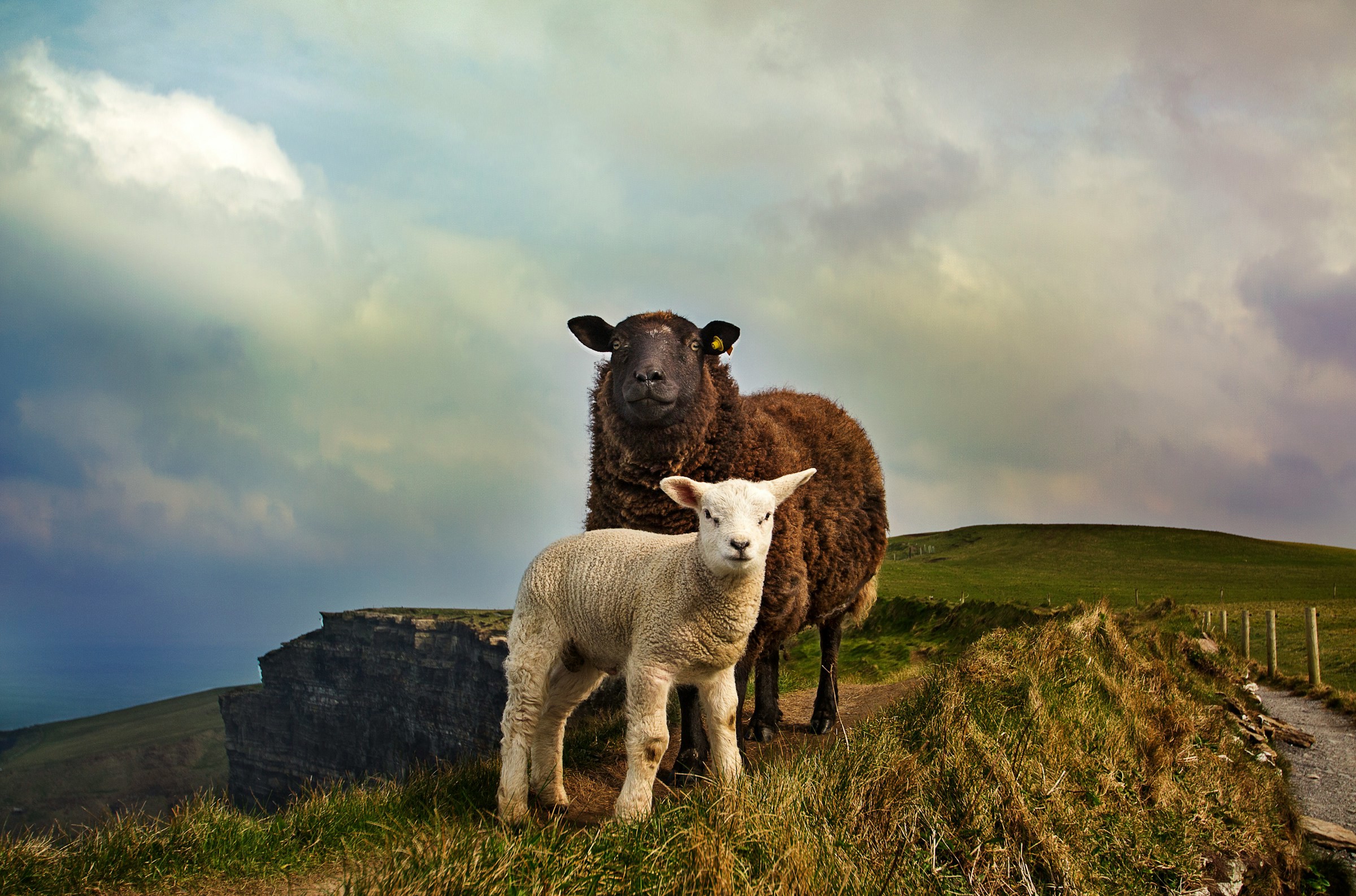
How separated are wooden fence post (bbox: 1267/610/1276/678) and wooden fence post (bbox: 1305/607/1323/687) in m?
1.10

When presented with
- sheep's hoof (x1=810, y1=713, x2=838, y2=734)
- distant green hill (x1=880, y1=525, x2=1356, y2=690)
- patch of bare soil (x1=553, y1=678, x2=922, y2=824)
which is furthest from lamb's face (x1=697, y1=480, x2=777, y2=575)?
distant green hill (x1=880, y1=525, x2=1356, y2=690)

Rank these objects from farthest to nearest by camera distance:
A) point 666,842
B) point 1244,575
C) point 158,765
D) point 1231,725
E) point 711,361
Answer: point 158,765 < point 1244,575 < point 1231,725 < point 711,361 < point 666,842

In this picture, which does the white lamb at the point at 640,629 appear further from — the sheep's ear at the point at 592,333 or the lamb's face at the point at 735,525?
the sheep's ear at the point at 592,333

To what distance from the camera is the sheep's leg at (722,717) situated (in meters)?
5.16

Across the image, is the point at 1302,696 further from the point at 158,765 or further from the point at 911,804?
the point at 158,765

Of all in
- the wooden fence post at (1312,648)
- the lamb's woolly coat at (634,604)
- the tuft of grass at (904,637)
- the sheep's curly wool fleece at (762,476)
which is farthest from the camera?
the wooden fence post at (1312,648)

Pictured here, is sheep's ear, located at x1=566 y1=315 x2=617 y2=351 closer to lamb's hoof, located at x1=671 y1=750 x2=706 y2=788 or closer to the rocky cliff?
lamb's hoof, located at x1=671 y1=750 x2=706 y2=788

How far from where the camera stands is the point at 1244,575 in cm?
3769

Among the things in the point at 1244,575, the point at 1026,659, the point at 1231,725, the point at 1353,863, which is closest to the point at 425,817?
the point at 1026,659

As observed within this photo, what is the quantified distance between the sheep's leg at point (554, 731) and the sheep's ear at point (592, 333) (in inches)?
133

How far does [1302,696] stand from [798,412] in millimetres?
16344

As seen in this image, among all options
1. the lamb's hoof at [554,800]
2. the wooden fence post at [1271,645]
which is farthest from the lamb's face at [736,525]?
the wooden fence post at [1271,645]

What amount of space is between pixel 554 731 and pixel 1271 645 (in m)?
21.4

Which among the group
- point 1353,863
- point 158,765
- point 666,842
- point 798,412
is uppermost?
point 798,412
